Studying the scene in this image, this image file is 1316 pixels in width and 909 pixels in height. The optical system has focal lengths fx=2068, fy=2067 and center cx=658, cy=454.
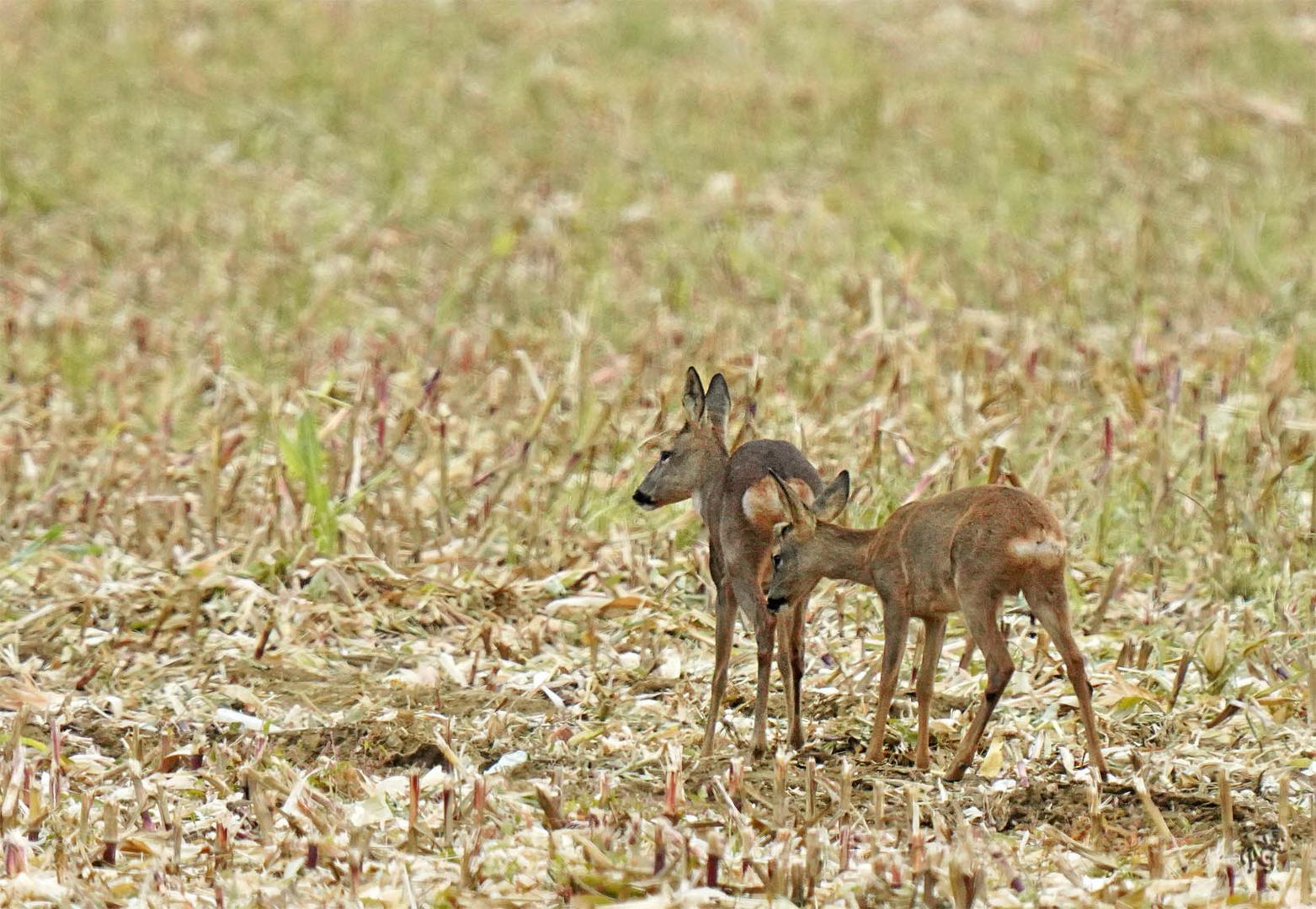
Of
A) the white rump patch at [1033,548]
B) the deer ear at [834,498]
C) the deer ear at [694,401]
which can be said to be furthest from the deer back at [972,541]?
the deer ear at [694,401]

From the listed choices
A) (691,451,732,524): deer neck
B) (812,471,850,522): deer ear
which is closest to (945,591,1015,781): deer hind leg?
(812,471,850,522): deer ear

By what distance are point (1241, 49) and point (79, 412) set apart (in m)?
9.26

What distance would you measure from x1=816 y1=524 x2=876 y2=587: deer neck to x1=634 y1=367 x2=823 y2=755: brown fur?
0.11 meters

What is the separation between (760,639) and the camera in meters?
4.95

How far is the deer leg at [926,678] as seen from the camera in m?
4.89

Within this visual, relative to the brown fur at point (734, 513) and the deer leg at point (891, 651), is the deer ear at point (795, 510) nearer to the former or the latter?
the brown fur at point (734, 513)

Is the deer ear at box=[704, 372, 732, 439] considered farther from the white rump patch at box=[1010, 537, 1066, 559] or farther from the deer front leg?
the white rump patch at box=[1010, 537, 1066, 559]

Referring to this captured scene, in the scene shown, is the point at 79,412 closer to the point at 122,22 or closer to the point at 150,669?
the point at 150,669

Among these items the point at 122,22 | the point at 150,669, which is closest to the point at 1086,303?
the point at 150,669

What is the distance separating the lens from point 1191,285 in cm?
981

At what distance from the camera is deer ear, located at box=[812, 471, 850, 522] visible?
4.85 meters

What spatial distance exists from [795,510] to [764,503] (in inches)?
6.0

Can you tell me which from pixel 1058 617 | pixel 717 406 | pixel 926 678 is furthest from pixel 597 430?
pixel 1058 617

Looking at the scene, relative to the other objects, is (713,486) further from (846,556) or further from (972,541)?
(972,541)
